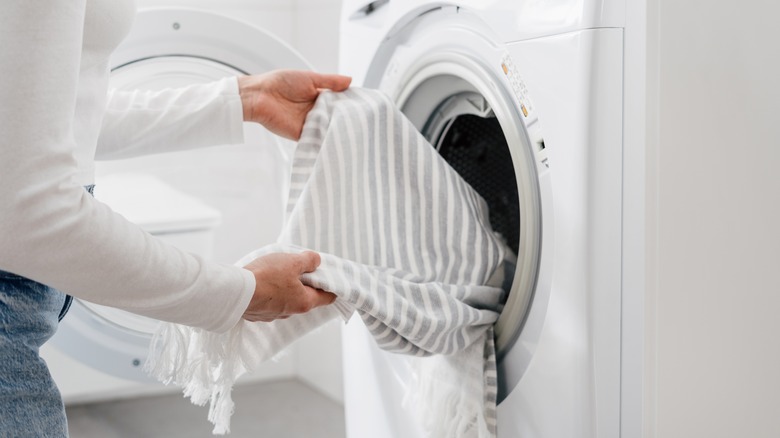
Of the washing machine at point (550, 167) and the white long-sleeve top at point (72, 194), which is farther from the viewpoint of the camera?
the washing machine at point (550, 167)

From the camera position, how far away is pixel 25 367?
705 millimetres

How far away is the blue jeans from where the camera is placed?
27.1 inches

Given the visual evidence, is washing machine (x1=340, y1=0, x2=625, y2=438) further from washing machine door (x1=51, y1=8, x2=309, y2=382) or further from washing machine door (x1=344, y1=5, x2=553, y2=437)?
washing machine door (x1=51, y1=8, x2=309, y2=382)

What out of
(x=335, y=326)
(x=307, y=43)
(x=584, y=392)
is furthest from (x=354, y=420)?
(x=307, y=43)

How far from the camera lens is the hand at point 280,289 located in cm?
75

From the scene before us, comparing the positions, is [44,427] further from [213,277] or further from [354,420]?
[354,420]

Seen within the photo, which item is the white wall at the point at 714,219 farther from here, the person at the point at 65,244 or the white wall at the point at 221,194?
the white wall at the point at 221,194

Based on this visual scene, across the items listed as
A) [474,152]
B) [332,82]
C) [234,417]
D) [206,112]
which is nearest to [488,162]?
[474,152]

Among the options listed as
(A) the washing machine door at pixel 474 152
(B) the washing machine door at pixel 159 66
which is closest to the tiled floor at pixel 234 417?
(B) the washing machine door at pixel 159 66

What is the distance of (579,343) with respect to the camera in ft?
2.46

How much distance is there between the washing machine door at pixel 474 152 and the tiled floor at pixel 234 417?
69 centimetres

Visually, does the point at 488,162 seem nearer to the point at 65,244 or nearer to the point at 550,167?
the point at 550,167

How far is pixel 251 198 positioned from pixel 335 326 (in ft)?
2.00

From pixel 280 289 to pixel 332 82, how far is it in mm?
337
